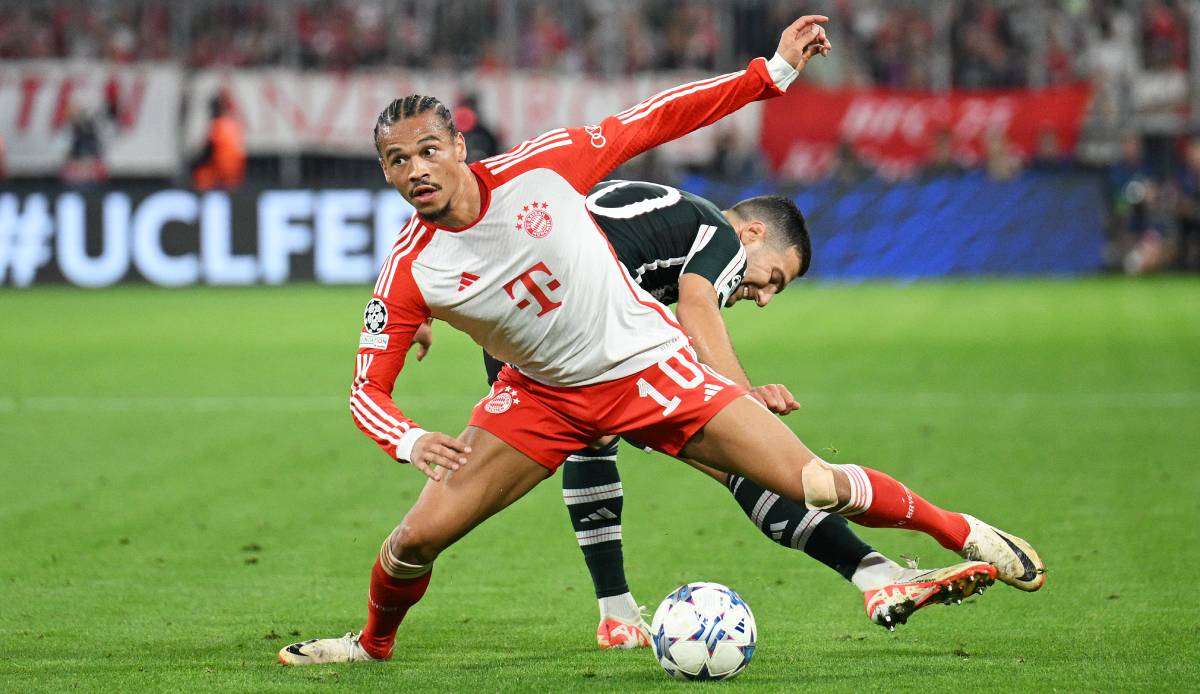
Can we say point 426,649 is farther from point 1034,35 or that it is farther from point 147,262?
point 1034,35

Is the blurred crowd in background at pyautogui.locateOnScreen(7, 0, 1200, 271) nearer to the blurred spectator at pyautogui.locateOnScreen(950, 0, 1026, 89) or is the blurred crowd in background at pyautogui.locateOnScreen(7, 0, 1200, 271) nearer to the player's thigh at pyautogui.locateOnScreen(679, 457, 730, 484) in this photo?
the blurred spectator at pyautogui.locateOnScreen(950, 0, 1026, 89)

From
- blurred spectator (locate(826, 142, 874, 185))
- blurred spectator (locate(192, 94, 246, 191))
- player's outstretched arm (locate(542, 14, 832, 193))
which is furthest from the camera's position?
blurred spectator (locate(192, 94, 246, 191))

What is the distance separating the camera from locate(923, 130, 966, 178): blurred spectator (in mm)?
23484

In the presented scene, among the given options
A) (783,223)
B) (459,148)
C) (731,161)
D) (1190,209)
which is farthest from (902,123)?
(459,148)

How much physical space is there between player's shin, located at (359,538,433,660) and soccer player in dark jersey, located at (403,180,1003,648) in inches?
29.7

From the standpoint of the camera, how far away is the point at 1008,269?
23.3 m

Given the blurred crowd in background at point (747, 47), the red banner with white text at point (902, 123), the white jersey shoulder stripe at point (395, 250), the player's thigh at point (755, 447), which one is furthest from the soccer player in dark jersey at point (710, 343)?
the red banner with white text at point (902, 123)

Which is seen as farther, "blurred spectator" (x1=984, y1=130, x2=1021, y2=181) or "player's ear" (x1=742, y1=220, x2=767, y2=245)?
"blurred spectator" (x1=984, y1=130, x2=1021, y2=181)

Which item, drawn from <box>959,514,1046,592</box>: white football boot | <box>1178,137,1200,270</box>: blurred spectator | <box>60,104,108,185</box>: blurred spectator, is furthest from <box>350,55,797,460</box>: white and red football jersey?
<box>1178,137,1200,270</box>: blurred spectator

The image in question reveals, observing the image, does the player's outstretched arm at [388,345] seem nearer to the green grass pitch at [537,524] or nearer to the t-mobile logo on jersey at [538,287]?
the t-mobile logo on jersey at [538,287]

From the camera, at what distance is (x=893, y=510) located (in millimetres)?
5082

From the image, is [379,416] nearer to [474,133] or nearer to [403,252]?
[403,252]

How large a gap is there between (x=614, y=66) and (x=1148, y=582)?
780 inches

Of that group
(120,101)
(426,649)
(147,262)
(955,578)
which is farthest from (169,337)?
(955,578)
